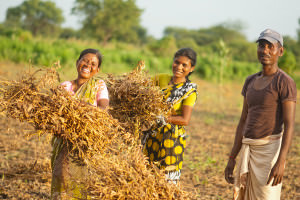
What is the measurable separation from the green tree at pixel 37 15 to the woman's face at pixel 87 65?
2410 inches

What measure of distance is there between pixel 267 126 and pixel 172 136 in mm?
779

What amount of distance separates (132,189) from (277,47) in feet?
4.83

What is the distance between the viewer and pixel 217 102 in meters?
12.9

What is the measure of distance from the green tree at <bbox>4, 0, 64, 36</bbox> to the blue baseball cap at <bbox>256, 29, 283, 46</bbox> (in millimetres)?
61875

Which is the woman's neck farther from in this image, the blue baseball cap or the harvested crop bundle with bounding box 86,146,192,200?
the harvested crop bundle with bounding box 86,146,192,200

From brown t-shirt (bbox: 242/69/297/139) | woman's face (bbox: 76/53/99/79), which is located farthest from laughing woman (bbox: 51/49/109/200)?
brown t-shirt (bbox: 242/69/297/139)

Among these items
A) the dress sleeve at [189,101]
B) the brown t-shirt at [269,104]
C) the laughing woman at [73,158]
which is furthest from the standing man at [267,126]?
the laughing woman at [73,158]

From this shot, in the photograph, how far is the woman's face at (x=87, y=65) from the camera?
8.18 feet

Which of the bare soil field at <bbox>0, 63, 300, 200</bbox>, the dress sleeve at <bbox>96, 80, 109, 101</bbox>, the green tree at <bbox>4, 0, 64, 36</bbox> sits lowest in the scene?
the bare soil field at <bbox>0, 63, 300, 200</bbox>

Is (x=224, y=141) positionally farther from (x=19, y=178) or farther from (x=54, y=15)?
(x=54, y=15)

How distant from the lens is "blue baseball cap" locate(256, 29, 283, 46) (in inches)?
86.8

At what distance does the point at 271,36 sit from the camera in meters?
2.21

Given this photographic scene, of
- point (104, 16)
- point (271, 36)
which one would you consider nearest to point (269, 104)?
point (271, 36)

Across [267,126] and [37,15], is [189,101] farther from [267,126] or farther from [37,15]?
[37,15]
